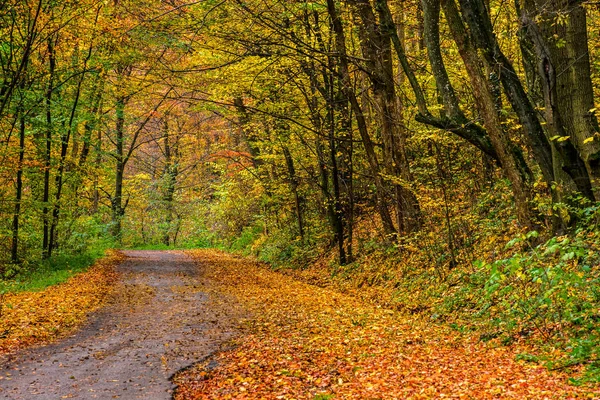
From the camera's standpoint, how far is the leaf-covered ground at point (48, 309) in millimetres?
8898

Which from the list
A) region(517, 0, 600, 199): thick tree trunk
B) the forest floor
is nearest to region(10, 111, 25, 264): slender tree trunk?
the forest floor

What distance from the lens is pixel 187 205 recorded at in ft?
118

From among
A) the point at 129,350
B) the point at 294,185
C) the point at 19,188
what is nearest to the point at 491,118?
the point at 129,350

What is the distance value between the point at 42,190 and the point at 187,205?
1936 cm

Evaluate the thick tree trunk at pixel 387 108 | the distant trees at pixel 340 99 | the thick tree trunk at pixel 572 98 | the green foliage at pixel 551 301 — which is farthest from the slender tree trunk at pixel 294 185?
the thick tree trunk at pixel 572 98

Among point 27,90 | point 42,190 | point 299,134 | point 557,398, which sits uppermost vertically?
point 27,90

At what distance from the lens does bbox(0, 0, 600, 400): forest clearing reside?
6.81 metres

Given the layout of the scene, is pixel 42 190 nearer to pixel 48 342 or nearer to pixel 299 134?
pixel 299 134

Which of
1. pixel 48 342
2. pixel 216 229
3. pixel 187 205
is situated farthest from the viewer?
pixel 187 205

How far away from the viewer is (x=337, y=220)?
16.2 m

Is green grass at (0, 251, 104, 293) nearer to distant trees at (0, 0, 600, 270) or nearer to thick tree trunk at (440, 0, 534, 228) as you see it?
distant trees at (0, 0, 600, 270)

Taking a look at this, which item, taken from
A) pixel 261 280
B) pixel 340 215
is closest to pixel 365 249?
pixel 340 215

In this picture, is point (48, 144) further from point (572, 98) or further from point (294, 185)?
point (572, 98)

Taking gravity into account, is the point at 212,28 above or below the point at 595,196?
above
